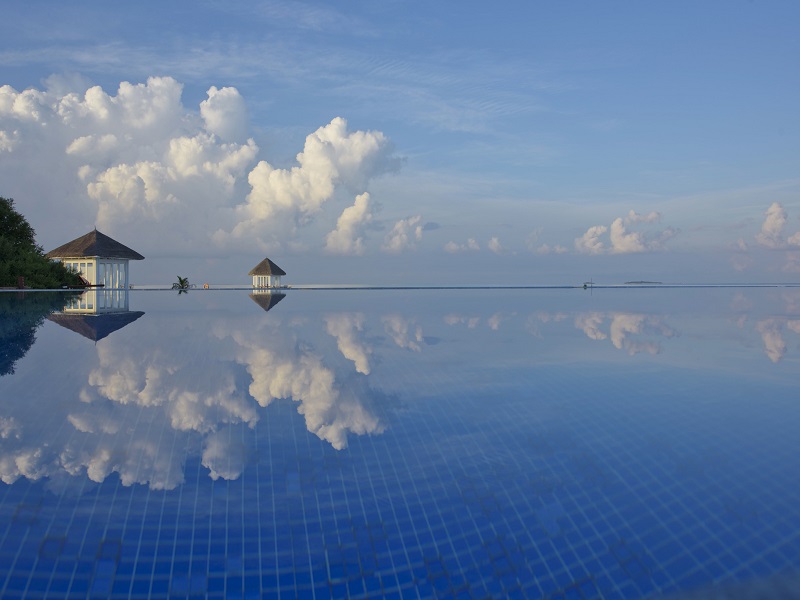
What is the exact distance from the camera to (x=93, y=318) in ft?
58.7

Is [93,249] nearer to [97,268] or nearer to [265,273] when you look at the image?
[97,268]

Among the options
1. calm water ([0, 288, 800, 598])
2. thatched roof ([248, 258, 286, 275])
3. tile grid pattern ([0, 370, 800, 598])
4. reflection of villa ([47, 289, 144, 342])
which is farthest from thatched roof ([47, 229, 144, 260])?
tile grid pattern ([0, 370, 800, 598])

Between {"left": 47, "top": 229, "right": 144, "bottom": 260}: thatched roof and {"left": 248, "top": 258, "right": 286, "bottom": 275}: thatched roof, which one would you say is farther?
{"left": 248, "top": 258, "right": 286, "bottom": 275}: thatched roof

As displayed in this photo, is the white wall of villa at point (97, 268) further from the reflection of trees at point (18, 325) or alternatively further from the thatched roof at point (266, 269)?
the reflection of trees at point (18, 325)

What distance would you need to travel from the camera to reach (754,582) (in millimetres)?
3494

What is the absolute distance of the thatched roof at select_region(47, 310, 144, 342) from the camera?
14.3m

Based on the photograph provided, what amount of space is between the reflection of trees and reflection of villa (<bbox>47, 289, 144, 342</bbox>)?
0.47 metres

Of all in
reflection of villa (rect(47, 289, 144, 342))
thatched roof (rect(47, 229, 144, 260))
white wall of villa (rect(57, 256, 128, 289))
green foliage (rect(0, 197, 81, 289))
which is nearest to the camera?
reflection of villa (rect(47, 289, 144, 342))

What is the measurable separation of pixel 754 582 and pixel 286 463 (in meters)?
3.37

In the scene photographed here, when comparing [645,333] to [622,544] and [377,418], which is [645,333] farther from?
[622,544]

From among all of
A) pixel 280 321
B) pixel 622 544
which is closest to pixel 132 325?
pixel 280 321

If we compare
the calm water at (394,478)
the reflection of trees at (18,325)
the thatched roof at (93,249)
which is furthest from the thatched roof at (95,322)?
the thatched roof at (93,249)

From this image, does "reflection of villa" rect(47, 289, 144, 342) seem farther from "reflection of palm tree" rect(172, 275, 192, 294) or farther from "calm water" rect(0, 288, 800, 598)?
"reflection of palm tree" rect(172, 275, 192, 294)

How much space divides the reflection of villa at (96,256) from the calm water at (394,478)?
2606 cm
